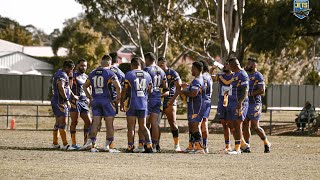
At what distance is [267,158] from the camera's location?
19.4 meters

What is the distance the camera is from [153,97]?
20.7 meters

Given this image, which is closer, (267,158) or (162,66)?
(267,158)

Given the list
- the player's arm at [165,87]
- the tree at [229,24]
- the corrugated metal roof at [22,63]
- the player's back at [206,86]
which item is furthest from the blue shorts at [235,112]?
the corrugated metal roof at [22,63]

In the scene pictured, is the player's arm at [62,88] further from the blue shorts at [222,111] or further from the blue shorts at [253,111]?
the blue shorts at [253,111]

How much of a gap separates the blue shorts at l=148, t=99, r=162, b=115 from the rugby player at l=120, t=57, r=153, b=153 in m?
0.34

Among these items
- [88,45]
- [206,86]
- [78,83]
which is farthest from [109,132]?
[88,45]

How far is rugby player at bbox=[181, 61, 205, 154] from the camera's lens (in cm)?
2009

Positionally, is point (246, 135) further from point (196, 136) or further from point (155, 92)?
point (155, 92)

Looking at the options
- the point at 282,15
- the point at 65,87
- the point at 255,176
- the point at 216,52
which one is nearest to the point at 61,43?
the point at 216,52

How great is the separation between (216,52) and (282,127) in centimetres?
3876

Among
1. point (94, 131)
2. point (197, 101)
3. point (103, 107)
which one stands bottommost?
point (94, 131)

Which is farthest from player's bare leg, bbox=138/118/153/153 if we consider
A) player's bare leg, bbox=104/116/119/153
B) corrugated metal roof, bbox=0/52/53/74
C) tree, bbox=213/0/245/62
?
corrugated metal roof, bbox=0/52/53/74

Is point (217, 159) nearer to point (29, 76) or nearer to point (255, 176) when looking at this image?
point (255, 176)

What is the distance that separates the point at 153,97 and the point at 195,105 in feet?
3.45
